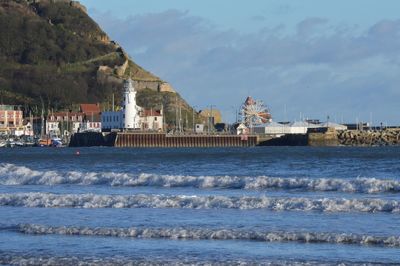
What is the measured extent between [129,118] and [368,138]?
43.3 metres

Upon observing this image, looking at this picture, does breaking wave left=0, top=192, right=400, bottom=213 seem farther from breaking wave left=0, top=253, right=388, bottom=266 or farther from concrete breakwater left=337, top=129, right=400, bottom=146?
concrete breakwater left=337, top=129, right=400, bottom=146

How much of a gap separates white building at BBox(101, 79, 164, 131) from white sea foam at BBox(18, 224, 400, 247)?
154 metres

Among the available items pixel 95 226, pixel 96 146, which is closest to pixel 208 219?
pixel 95 226

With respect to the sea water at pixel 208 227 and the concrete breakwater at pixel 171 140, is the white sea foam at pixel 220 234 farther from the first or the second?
the concrete breakwater at pixel 171 140

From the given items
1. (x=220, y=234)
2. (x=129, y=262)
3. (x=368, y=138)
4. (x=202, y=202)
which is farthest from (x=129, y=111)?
(x=129, y=262)

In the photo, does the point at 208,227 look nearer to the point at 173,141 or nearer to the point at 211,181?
the point at 211,181

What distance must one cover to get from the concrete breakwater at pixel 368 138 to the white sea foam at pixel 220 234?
6033 inches

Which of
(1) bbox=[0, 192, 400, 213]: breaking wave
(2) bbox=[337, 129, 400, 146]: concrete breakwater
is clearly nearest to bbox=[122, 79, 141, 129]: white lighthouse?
(2) bbox=[337, 129, 400, 146]: concrete breakwater

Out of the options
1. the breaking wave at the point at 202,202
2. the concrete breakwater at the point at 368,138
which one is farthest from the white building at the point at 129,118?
the breaking wave at the point at 202,202

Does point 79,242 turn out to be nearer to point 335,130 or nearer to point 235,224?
point 235,224

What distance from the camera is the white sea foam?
25.4m

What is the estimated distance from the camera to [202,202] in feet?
111

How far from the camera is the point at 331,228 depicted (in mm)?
27391

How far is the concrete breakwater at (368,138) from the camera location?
591ft
